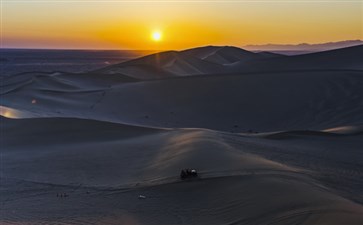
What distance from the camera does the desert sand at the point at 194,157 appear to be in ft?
20.6

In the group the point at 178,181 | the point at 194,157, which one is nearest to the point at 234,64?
the point at 194,157

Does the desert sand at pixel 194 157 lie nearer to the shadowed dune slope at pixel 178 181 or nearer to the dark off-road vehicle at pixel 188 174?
the shadowed dune slope at pixel 178 181

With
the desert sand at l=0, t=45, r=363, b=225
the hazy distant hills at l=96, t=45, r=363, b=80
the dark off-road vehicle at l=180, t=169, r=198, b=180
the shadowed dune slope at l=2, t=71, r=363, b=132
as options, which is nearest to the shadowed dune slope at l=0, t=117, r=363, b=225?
the desert sand at l=0, t=45, r=363, b=225

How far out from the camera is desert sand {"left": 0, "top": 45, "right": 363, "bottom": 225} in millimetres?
6285

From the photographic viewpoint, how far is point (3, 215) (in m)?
6.81

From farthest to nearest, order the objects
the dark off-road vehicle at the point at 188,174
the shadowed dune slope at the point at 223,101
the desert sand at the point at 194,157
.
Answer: the shadowed dune slope at the point at 223,101, the dark off-road vehicle at the point at 188,174, the desert sand at the point at 194,157

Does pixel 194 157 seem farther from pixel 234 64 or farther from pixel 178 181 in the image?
pixel 234 64

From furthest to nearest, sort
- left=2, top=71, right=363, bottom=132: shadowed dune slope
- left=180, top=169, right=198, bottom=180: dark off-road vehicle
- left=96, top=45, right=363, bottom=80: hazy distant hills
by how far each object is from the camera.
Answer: left=96, top=45, right=363, bottom=80: hazy distant hills < left=2, top=71, right=363, bottom=132: shadowed dune slope < left=180, top=169, right=198, bottom=180: dark off-road vehicle

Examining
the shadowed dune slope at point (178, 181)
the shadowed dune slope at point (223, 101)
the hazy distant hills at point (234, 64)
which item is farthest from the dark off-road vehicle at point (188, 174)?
the hazy distant hills at point (234, 64)

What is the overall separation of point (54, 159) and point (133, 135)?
2.51 meters

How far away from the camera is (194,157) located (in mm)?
8688

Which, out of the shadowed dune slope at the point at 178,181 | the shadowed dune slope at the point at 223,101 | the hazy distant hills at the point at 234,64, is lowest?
the shadowed dune slope at the point at 178,181

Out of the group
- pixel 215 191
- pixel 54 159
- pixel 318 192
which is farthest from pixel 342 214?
pixel 54 159

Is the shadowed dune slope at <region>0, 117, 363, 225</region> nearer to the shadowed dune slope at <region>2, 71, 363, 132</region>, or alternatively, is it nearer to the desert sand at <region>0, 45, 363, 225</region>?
Answer: the desert sand at <region>0, 45, 363, 225</region>
